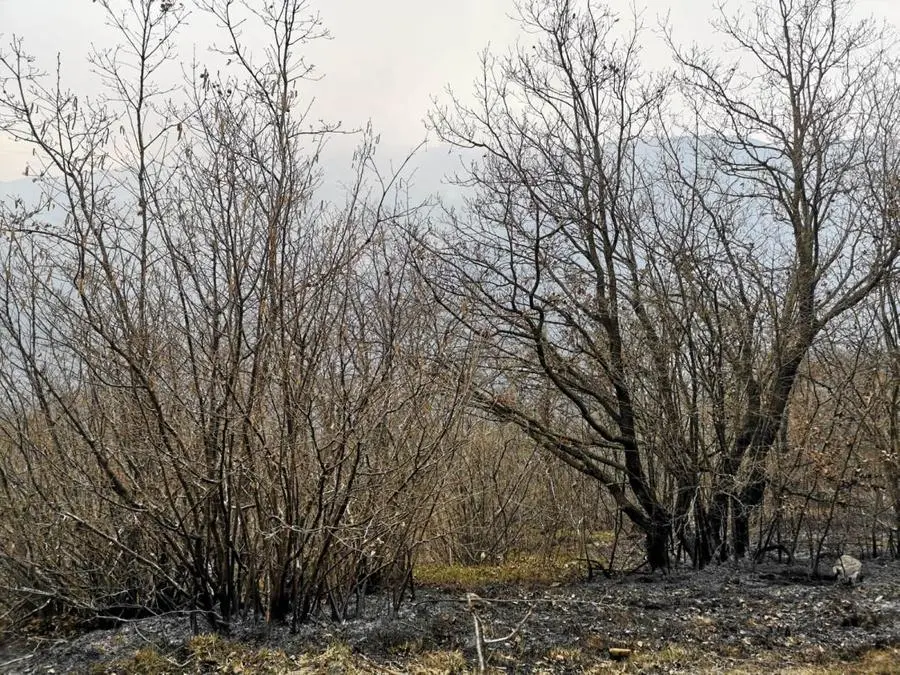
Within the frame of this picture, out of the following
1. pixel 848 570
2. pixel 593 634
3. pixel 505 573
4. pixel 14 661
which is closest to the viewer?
pixel 14 661

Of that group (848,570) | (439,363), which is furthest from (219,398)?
(848,570)

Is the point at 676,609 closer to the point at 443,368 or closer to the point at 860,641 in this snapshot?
the point at 860,641

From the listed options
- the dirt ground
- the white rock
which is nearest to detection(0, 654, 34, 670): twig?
the dirt ground

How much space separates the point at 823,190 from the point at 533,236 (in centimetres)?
310

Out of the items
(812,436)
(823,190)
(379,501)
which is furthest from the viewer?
(823,190)

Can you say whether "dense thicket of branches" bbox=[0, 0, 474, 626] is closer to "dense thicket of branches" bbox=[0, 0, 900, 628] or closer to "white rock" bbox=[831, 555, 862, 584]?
"dense thicket of branches" bbox=[0, 0, 900, 628]

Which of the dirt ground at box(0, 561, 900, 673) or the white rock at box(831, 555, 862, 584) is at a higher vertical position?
the white rock at box(831, 555, 862, 584)

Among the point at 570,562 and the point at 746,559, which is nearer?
the point at 746,559

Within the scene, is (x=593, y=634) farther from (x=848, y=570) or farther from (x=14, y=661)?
(x=14, y=661)

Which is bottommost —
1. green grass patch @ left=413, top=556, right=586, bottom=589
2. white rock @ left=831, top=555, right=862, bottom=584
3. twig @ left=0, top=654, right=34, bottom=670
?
twig @ left=0, top=654, right=34, bottom=670

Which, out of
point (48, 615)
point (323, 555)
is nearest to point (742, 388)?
point (323, 555)

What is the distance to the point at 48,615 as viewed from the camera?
5.57m

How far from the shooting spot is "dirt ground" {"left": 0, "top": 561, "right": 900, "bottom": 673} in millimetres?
4680

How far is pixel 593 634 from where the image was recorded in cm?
522
